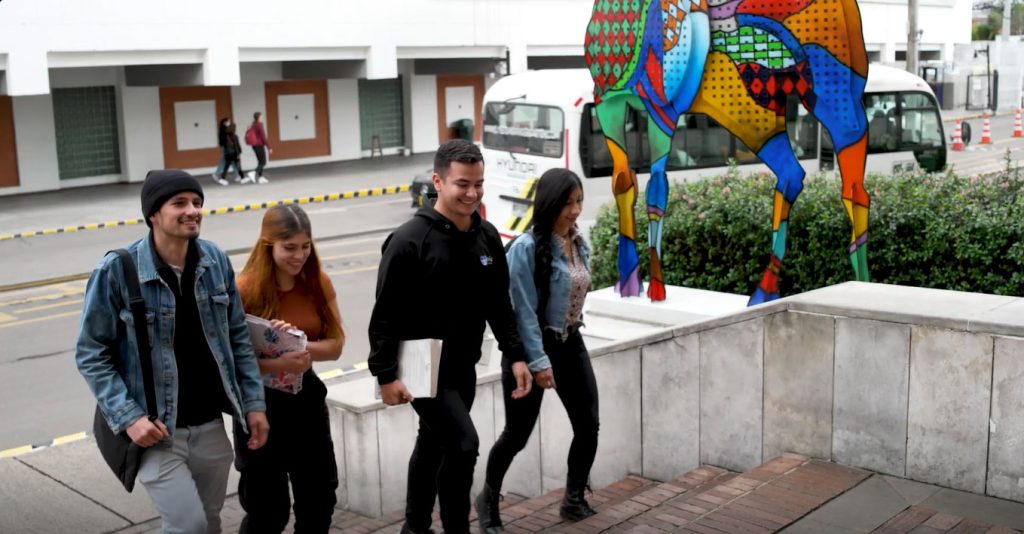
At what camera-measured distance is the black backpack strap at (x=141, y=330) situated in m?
4.01

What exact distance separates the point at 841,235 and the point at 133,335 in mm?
→ 5932

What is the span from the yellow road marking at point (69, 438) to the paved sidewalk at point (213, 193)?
12553mm

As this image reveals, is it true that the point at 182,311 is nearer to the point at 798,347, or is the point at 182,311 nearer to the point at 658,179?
the point at 798,347

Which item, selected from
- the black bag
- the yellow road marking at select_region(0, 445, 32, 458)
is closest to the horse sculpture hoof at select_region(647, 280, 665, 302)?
the yellow road marking at select_region(0, 445, 32, 458)

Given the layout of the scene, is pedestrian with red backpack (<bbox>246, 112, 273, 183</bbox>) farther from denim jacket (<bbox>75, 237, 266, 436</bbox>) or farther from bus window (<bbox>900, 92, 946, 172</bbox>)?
denim jacket (<bbox>75, 237, 266, 436</bbox>)

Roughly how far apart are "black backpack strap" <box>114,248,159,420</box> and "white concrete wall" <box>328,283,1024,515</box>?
6.69 feet

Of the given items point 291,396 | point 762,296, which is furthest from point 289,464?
point 762,296

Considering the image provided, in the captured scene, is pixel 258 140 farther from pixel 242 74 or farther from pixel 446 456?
pixel 446 456

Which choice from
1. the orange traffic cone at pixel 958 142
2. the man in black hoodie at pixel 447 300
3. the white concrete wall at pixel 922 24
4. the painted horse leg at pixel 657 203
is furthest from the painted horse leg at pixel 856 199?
the white concrete wall at pixel 922 24

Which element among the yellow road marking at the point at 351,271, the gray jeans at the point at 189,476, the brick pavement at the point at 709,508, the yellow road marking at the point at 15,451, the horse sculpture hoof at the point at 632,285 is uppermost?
the gray jeans at the point at 189,476

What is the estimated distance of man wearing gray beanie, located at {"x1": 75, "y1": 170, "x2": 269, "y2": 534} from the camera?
399cm

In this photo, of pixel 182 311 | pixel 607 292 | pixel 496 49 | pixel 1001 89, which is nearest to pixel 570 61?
pixel 496 49

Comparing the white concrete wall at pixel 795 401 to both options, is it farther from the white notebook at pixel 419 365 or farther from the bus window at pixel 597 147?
the bus window at pixel 597 147

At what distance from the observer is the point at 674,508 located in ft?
18.4
